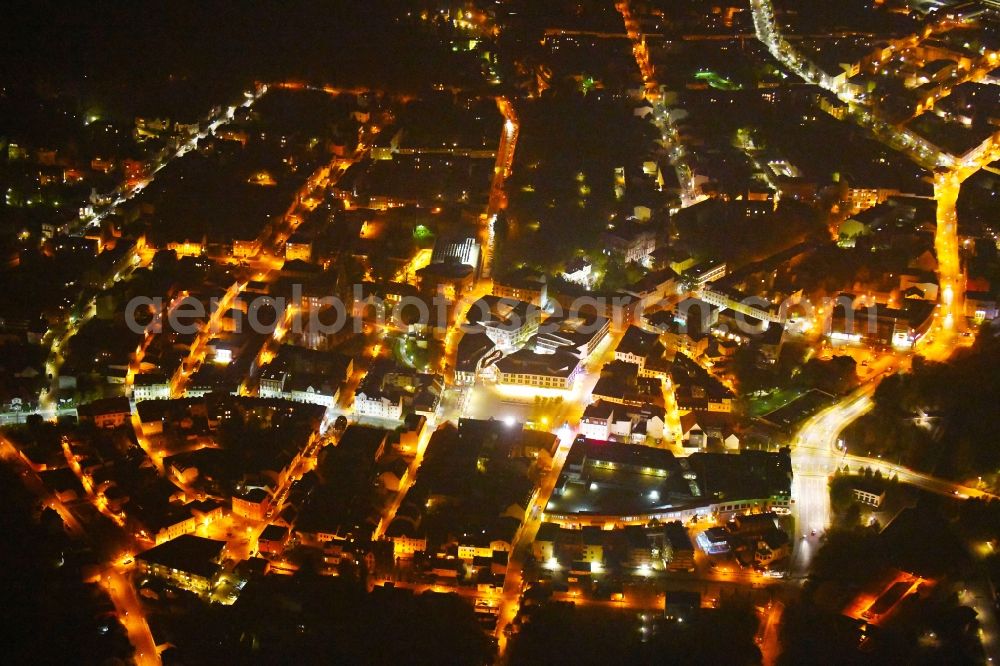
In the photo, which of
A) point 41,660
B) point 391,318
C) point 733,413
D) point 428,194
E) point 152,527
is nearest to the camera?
point 41,660

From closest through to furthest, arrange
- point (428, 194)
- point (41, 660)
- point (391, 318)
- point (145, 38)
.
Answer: point (41, 660)
point (391, 318)
point (428, 194)
point (145, 38)

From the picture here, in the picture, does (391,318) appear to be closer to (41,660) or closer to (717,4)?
(41,660)

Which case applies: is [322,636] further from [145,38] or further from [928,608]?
[145,38]

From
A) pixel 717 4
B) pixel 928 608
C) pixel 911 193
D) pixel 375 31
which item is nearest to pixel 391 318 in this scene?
pixel 928 608

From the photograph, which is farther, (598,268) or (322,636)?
(598,268)

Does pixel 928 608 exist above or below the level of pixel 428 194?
below

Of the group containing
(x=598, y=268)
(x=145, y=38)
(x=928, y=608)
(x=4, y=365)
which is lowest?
(x=928, y=608)
